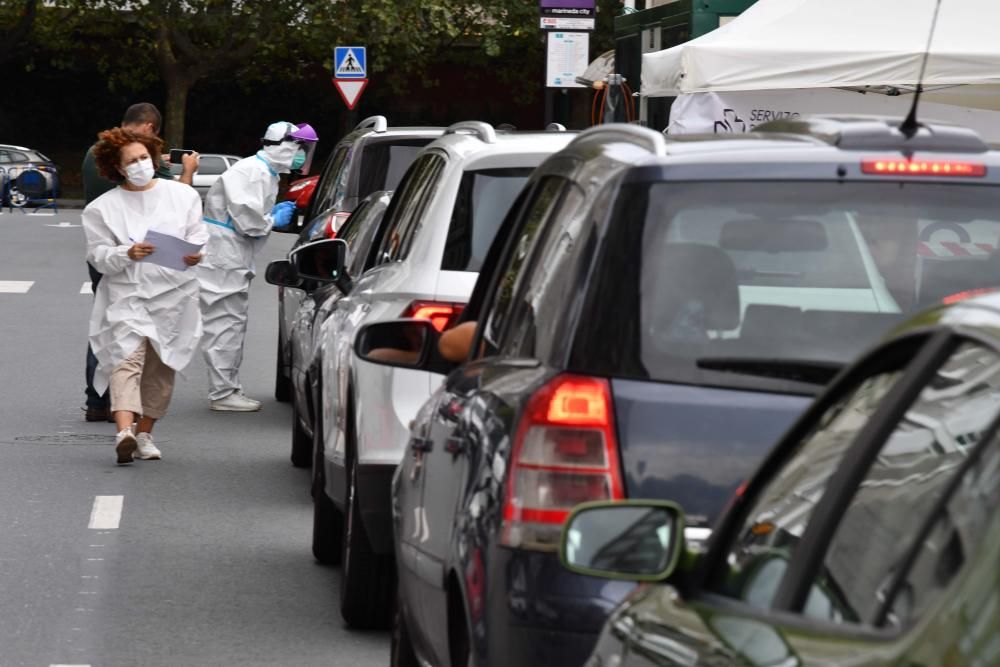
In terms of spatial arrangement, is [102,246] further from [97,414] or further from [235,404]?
[235,404]

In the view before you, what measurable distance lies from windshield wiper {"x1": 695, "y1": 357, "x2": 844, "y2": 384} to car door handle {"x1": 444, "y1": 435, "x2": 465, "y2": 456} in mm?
767

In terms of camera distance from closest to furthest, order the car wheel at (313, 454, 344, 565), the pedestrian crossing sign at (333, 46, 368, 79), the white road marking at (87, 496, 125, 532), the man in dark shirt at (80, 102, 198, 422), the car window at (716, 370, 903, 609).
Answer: the car window at (716, 370, 903, 609) < the car wheel at (313, 454, 344, 565) < the white road marking at (87, 496, 125, 532) < the man in dark shirt at (80, 102, 198, 422) < the pedestrian crossing sign at (333, 46, 368, 79)

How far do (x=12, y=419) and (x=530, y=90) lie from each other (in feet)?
154

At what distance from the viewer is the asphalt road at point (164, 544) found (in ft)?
22.8

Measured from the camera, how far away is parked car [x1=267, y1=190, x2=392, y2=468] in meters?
9.35

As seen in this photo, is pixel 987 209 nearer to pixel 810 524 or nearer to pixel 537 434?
pixel 537 434

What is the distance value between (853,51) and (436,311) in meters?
5.46

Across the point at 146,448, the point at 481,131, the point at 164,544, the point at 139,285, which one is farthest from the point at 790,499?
the point at 146,448

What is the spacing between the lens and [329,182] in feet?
45.5

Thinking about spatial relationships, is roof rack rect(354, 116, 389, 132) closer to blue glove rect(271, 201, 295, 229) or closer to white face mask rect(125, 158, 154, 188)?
blue glove rect(271, 201, 295, 229)

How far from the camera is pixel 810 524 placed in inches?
103

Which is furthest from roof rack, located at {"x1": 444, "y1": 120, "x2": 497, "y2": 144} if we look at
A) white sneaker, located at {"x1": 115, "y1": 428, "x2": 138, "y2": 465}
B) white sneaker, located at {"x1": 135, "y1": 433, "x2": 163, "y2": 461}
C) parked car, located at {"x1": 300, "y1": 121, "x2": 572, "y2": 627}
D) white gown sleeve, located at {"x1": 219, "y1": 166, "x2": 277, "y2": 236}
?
white gown sleeve, located at {"x1": 219, "y1": 166, "x2": 277, "y2": 236}

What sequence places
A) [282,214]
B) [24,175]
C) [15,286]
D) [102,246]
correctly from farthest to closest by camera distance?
[24,175] < [15,286] < [282,214] < [102,246]

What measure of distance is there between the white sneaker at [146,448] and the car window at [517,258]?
6139mm
